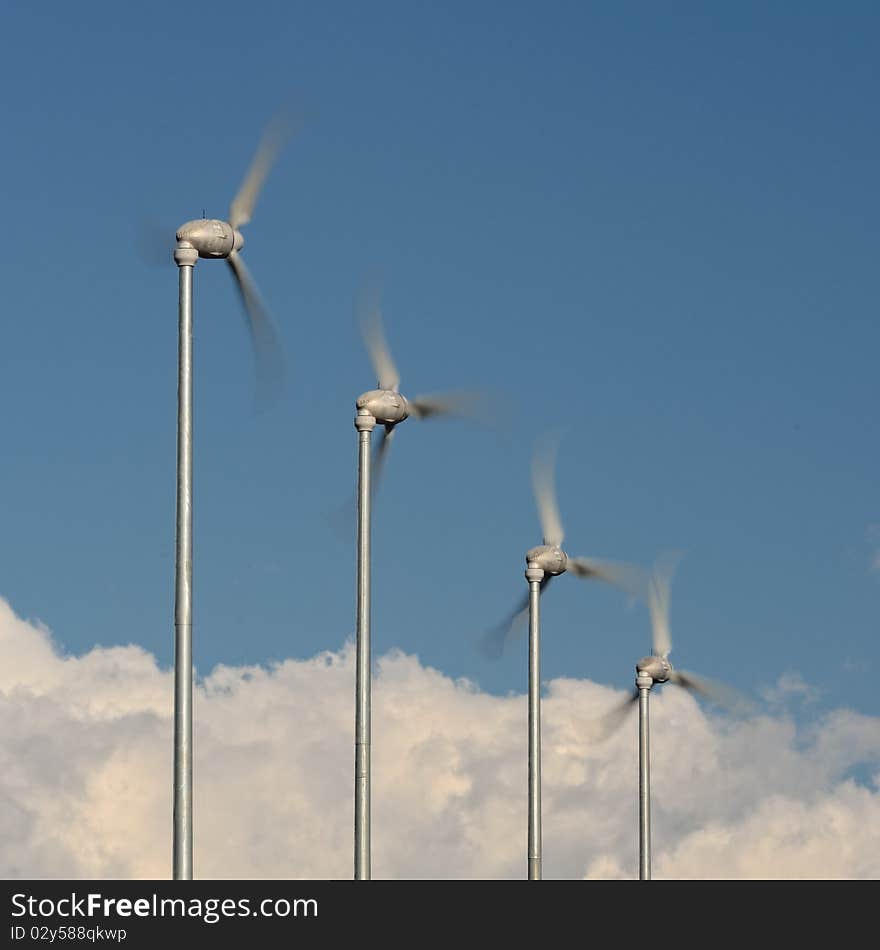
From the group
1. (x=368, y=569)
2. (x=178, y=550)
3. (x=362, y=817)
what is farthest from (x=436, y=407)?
(x=178, y=550)

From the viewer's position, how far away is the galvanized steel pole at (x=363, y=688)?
244 feet

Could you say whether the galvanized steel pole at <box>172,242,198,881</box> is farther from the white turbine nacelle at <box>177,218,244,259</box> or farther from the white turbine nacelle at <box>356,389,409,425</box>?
the white turbine nacelle at <box>356,389,409,425</box>

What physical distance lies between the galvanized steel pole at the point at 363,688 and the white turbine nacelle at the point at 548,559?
59.6ft

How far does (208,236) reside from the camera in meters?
68.1

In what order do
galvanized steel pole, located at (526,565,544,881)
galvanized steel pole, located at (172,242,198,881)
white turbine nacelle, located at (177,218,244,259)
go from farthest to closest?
galvanized steel pole, located at (526,565,544,881), white turbine nacelle, located at (177,218,244,259), galvanized steel pole, located at (172,242,198,881)

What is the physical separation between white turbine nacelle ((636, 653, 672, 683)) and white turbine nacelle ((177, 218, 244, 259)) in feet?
152

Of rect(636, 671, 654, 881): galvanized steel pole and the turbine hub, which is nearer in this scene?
the turbine hub

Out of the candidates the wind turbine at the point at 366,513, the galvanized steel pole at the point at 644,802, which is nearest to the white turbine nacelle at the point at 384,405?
the wind turbine at the point at 366,513

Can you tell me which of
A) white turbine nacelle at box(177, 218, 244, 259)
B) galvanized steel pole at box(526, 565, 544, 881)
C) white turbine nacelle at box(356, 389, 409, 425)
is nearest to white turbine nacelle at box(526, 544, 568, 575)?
galvanized steel pole at box(526, 565, 544, 881)

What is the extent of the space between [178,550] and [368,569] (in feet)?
46.5

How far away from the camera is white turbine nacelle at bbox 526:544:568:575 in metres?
96.6

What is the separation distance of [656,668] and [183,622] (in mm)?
51690
